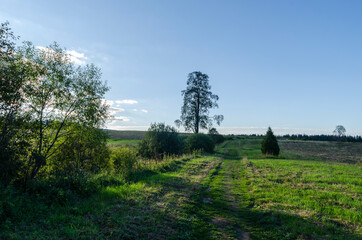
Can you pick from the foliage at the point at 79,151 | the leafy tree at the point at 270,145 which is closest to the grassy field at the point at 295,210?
the foliage at the point at 79,151

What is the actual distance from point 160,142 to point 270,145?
74.9 ft

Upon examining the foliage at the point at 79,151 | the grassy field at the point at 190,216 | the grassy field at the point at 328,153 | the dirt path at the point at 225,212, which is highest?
the foliage at the point at 79,151

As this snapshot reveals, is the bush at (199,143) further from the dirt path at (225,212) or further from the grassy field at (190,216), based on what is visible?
the grassy field at (190,216)

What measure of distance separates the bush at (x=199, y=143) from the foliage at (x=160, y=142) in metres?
7.25

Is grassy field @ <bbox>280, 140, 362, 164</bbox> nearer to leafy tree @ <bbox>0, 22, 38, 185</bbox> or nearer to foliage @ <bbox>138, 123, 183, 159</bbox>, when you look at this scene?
foliage @ <bbox>138, 123, 183, 159</bbox>

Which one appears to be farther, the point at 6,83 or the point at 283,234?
the point at 6,83

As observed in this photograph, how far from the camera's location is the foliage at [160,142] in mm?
30734

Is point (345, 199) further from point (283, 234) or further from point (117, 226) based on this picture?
point (117, 226)

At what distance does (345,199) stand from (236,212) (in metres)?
5.60

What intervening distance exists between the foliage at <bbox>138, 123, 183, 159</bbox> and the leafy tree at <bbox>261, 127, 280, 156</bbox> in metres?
18.4

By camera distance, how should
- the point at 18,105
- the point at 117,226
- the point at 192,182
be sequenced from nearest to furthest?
1. the point at 117,226
2. the point at 18,105
3. the point at 192,182

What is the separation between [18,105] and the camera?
27.7 ft

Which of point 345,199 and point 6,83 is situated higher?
point 6,83

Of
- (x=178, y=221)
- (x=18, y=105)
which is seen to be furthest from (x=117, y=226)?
(x=18, y=105)
